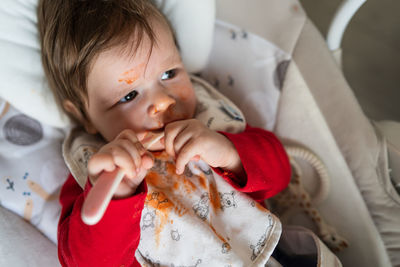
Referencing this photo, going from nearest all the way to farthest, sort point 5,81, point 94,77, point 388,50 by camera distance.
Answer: point 94,77 → point 5,81 → point 388,50

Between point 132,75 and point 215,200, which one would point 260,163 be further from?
point 132,75

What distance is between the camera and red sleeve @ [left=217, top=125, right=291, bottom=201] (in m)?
0.75

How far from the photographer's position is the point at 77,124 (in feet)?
3.20

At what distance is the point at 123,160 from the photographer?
1.86 ft

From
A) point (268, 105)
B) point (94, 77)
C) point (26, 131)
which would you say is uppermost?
point (94, 77)

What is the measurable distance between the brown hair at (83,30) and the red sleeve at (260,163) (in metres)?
0.32

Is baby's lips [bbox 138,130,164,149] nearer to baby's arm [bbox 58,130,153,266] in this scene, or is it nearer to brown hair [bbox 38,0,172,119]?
baby's arm [bbox 58,130,153,266]

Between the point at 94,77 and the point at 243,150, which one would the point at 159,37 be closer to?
the point at 94,77

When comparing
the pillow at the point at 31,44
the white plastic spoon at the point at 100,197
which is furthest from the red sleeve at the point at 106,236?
the pillow at the point at 31,44

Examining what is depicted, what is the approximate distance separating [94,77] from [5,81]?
0.92 ft

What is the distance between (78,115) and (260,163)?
0.49 meters

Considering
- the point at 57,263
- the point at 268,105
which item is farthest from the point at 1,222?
the point at 268,105

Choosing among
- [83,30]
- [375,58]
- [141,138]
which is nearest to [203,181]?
[141,138]

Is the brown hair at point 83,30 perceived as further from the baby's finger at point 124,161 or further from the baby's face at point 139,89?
the baby's finger at point 124,161
